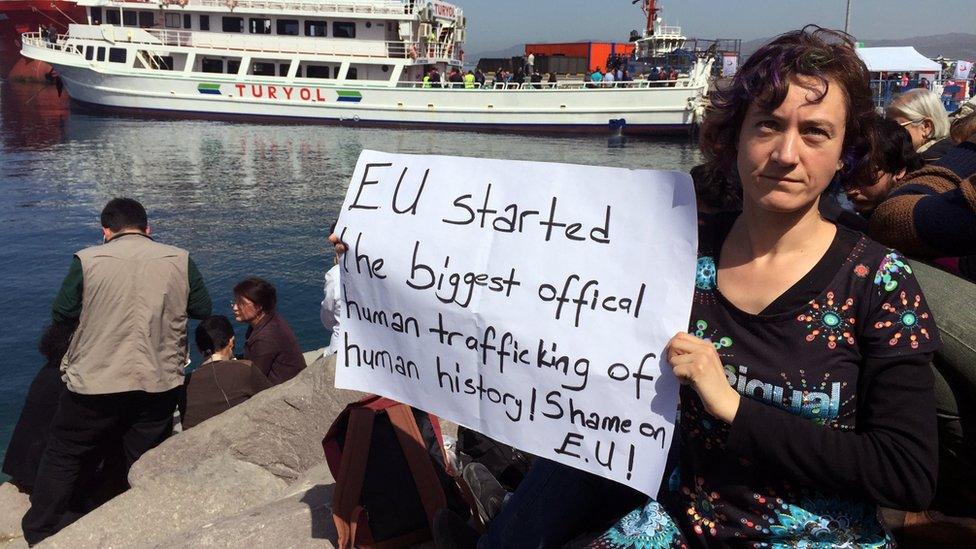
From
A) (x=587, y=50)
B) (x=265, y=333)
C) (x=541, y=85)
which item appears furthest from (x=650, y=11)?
(x=265, y=333)

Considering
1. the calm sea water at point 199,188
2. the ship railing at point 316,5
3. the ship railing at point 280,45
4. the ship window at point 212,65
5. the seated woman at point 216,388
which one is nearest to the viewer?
the seated woman at point 216,388

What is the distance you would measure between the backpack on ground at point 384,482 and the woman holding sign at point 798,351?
0.95 metres

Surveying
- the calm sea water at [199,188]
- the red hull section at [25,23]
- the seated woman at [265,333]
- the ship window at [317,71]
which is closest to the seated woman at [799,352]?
the seated woman at [265,333]

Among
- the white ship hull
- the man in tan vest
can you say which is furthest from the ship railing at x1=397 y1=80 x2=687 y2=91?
the man in tan vest

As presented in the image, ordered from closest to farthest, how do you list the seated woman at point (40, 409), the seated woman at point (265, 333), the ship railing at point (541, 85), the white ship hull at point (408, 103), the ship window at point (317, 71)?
1. the seated woman at point (40, 409)
2. the seated woman at point (265, 333)
3. the white ship hull at point (408, 103)
4. the ship railing at point (541, 85)
5. the ship window at point (317, 71)

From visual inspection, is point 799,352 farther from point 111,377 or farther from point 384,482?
point 111,377

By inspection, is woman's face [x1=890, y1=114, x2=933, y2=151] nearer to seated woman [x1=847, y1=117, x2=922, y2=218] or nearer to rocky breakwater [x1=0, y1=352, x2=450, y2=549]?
seated woman [x1=847, y1=117, x2=922, y2=218]

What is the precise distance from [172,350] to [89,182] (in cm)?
1523

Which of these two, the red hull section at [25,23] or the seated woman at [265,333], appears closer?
the seated woman at [265,333]

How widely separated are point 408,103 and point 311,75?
4.56 m

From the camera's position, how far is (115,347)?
12.7 ft

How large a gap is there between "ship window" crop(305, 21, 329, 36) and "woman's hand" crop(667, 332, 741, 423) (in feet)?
106

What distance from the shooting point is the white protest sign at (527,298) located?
1699 mm

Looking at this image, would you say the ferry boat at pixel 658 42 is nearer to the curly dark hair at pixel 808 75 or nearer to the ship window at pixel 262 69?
the ship window at pixel 262 69
